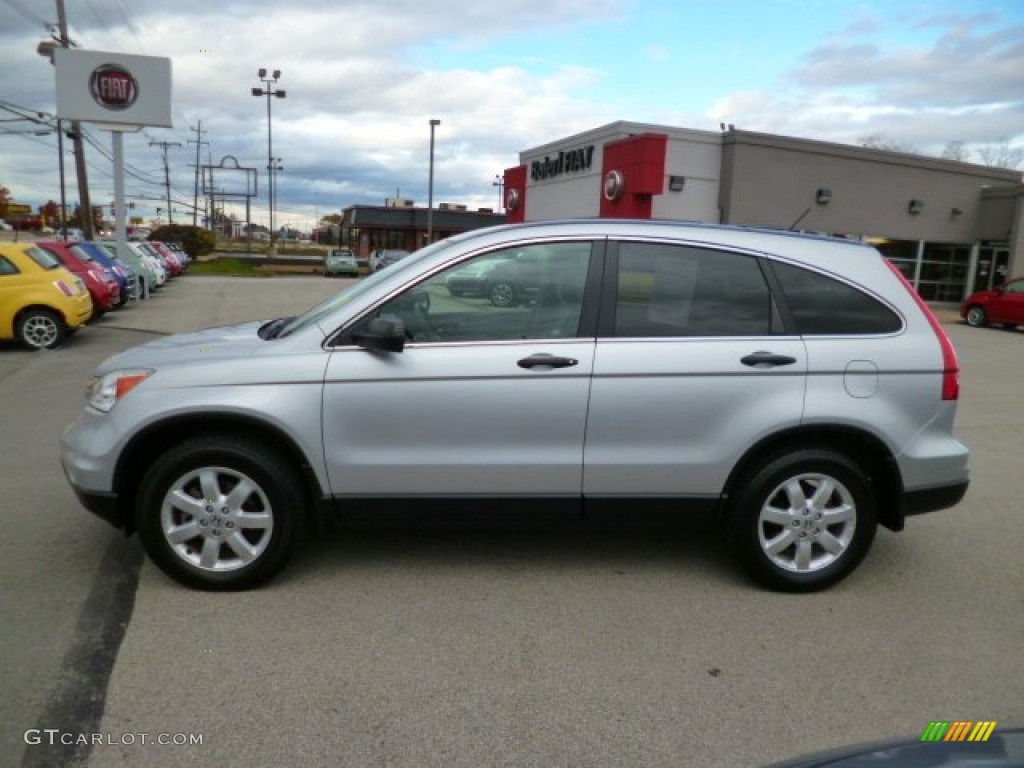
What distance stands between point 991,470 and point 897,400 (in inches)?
136

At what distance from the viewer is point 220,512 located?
3791 mm

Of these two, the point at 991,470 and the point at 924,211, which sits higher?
the point at 924,211

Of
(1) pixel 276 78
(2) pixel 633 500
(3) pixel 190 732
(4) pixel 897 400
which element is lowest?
(3) pixel 190 732

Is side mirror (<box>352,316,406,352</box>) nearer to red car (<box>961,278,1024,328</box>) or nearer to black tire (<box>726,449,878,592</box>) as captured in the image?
black tire (<box>726,449,878,592</box>)

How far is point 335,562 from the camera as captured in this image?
14.1 feet

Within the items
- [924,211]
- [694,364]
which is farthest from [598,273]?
[924,211]

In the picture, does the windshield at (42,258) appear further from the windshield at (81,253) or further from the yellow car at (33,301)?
the windshield at (81,253)

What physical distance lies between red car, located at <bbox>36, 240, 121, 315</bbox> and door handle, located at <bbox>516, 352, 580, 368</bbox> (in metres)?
13.5

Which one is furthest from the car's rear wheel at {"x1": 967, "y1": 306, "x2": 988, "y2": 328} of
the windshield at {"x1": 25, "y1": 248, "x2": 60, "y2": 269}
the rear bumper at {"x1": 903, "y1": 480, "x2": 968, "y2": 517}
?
the windshield at {"x1": 25, "y1": 248, "x2": 60, "y2": 269}

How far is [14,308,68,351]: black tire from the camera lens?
39.5 ft

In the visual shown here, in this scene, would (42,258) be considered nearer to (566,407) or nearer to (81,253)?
(81,253)

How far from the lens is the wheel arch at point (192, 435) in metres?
3.74

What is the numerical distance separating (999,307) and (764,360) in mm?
21748

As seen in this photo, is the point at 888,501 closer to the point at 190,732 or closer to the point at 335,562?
the point at 335,562
